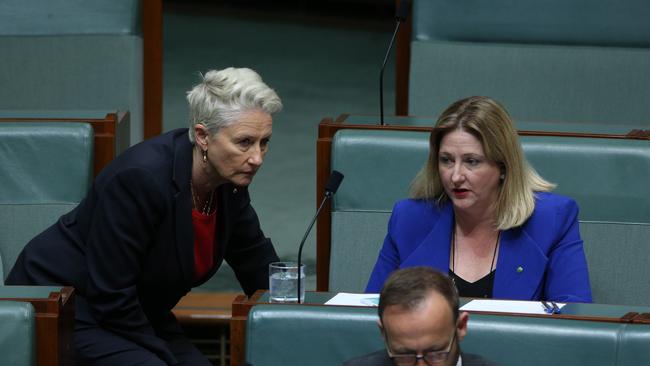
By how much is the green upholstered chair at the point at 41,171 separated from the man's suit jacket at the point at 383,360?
530mm

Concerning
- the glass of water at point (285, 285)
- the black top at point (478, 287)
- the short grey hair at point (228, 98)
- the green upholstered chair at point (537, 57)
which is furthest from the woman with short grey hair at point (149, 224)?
the green upholstered chair at point (537, 57)

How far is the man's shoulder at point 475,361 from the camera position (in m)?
0.76

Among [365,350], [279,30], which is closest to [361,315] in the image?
Result: [365,350]

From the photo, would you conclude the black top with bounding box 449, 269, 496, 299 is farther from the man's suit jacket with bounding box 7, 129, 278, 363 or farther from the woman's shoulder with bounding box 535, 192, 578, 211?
the man's suit jacket with bounding box 7, 129, 278, 363

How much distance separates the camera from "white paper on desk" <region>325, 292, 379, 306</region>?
0.89 meters

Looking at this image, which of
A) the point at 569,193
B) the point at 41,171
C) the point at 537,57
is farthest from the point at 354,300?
the point at 537,57

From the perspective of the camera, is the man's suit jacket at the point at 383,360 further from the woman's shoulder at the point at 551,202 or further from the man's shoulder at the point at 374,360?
the woman's shoulder at the point at 551,202

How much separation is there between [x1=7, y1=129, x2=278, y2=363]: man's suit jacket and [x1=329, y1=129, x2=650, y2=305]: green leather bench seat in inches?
7.1

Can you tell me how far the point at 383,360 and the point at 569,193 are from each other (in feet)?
1.54

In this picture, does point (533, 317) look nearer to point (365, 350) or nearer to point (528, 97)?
point (365, 350)

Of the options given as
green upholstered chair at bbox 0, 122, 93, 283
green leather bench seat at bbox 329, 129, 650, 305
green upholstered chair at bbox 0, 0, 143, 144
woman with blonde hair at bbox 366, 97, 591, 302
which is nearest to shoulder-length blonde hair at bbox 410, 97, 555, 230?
woman with blonde hair at bbox 366, 97, 591, 302

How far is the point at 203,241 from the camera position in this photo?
1030 mm

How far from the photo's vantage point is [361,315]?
0.85 meters

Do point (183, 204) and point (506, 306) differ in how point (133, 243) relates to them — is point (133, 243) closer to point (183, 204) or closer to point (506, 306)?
point (183, 204)
